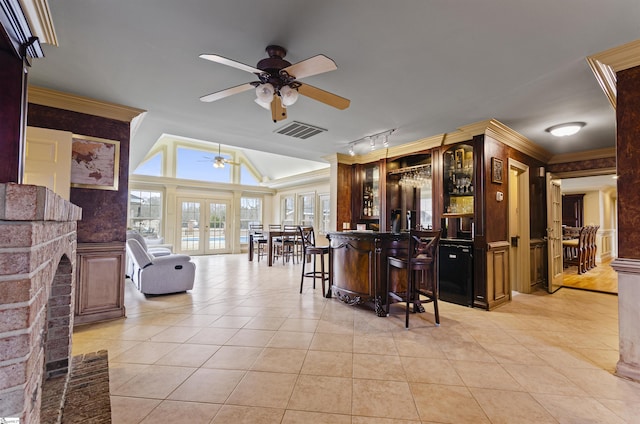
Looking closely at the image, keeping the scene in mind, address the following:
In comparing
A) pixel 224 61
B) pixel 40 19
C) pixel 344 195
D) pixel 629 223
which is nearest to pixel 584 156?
pixel 629 223

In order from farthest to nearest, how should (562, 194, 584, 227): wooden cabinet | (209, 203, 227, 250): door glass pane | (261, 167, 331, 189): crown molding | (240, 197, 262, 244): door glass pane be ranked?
(240, 197, 262, 244): door glass pane
(209, 203, 227, 250): door glass pane
(562, 194, 584, 227): wooden cabinet
(261, 167, 331, 189): crown molding

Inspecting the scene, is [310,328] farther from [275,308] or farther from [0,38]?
[0,38]

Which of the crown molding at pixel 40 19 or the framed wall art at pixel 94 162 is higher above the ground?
the crown molding at pixel 40 19

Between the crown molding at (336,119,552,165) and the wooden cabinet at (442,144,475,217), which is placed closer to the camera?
the crown molding at (336,119,552,165)

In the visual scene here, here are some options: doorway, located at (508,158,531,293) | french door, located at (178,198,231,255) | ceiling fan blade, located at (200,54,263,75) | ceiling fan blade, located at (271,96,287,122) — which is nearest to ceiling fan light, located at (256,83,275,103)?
ceiling fan blade, located at (200,54,263,75)

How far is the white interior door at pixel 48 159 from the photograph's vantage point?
2648mm

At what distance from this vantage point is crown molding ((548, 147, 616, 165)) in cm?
470

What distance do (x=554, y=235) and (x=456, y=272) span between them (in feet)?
8.63

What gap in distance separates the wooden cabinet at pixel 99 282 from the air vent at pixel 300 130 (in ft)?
8.38

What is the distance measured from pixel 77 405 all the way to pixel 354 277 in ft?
8.79

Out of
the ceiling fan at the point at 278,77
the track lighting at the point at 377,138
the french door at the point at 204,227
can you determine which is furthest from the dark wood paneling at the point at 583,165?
the french door at the point at 204,227

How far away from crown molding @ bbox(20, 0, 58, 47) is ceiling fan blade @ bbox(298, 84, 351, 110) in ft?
5.37

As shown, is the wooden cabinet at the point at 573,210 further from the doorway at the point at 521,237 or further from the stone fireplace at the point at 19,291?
the stone fireplace at the point at 19,291

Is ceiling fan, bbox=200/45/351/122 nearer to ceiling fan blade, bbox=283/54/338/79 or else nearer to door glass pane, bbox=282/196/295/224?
ceiling fan blade, bbox=283/54/338/79
